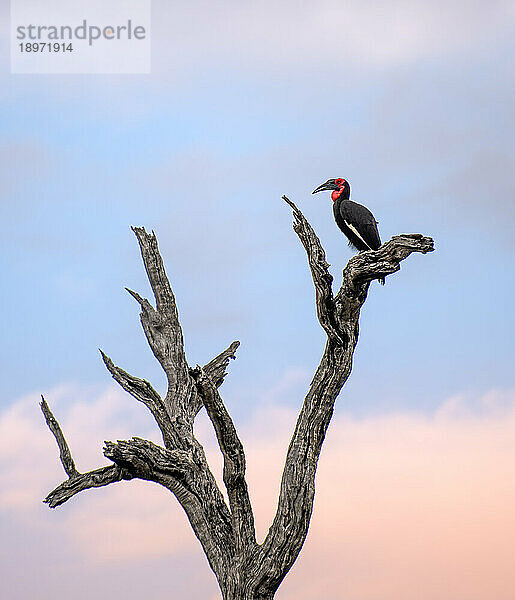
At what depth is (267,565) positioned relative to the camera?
30.4 feet

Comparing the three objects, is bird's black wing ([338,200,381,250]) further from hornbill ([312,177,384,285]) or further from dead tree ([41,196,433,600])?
dead tree ([41,196,433,600])

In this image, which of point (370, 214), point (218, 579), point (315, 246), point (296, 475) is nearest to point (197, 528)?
point (218, 579)

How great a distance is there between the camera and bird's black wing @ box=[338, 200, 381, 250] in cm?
1002

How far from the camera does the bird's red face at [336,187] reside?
35.0 ft

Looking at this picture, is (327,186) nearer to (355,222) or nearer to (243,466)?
(355,222)

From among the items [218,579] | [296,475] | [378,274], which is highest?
[378,274]

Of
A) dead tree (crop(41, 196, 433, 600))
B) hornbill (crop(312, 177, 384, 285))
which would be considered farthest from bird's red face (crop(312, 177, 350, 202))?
dead tree (crop(41, 196, 433, 600))

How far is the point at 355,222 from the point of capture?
1012 centimetres

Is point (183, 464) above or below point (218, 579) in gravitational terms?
above

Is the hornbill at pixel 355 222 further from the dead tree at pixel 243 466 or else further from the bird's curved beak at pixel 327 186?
the dead tree at pixel 243 466

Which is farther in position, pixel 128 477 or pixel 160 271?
pixel 160 271

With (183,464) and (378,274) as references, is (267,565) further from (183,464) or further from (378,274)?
(378,274)

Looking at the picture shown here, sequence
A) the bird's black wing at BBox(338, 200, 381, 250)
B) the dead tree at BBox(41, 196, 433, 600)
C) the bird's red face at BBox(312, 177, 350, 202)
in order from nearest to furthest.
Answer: the dead tree at BBox(41, 196, 433, 600), the bird's black wing at BBox(338, 200, 381, 250), the bird's red face at BBox(312, 177, 350, 202)

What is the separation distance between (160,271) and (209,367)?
148 centimetres
